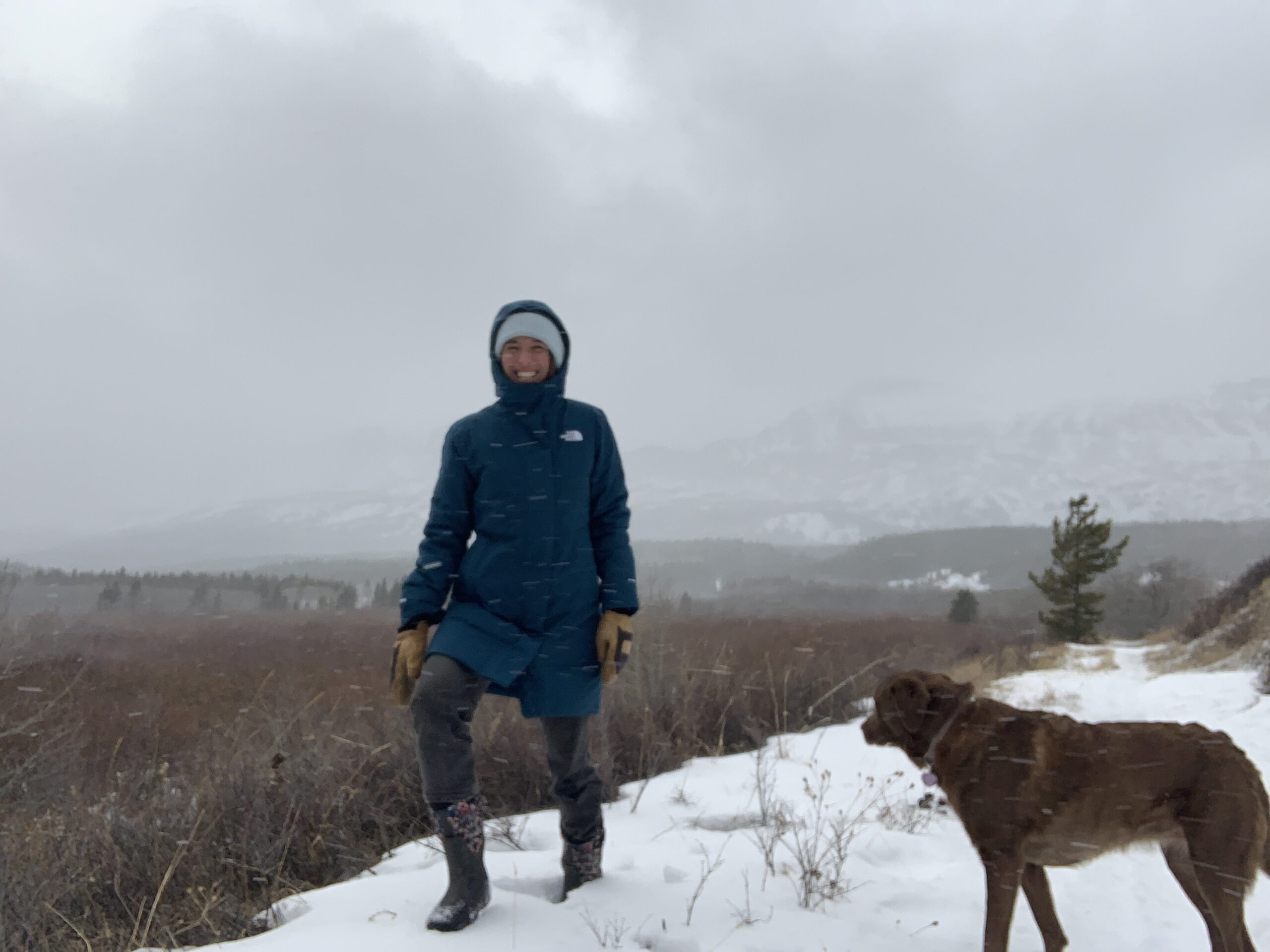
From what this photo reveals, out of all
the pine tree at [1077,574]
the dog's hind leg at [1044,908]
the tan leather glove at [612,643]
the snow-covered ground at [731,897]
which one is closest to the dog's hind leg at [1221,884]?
the snow-covered ground at [731,897]

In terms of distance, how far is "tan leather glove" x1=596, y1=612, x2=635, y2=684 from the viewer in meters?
2.50

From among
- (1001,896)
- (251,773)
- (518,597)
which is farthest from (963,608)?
(518,597)

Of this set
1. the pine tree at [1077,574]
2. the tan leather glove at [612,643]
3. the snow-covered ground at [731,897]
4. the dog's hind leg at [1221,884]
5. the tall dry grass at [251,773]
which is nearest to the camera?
the dog's hind leg at [1221,884]

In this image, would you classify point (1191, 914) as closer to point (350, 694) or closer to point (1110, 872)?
point (1110, 872)

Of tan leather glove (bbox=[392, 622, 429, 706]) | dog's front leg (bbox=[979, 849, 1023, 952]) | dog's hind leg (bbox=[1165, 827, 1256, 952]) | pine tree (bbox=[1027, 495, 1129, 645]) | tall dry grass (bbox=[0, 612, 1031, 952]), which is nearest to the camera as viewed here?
dog's hind leg (bbox=[1165, 827, 1256, 952])

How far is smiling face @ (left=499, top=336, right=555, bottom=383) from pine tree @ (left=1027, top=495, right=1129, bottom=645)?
21.8 metres

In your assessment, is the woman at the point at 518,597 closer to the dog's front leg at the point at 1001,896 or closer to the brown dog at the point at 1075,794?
the brown dog at the point at 1075,794

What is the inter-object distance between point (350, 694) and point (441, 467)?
13.9 meters

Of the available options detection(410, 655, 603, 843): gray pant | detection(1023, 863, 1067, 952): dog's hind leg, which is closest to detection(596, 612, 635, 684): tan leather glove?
detection(410, 655, 603, 843): gray pant

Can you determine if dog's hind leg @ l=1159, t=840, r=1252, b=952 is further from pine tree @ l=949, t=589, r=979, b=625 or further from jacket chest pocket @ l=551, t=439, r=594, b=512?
pine tree @ l=949, t=589, r=979, b=625

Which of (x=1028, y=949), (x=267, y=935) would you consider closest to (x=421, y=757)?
(x=267, y=935)

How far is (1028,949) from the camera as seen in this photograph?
2.44 meters

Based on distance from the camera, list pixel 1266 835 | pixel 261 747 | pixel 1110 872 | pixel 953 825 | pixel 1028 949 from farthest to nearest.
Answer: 1. pixel 261 747
2. pixel 953 825
3. pixel 1110 872
4. pixel 1028 949
5. pixel 1266 835

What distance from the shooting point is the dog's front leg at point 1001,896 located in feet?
6.93
